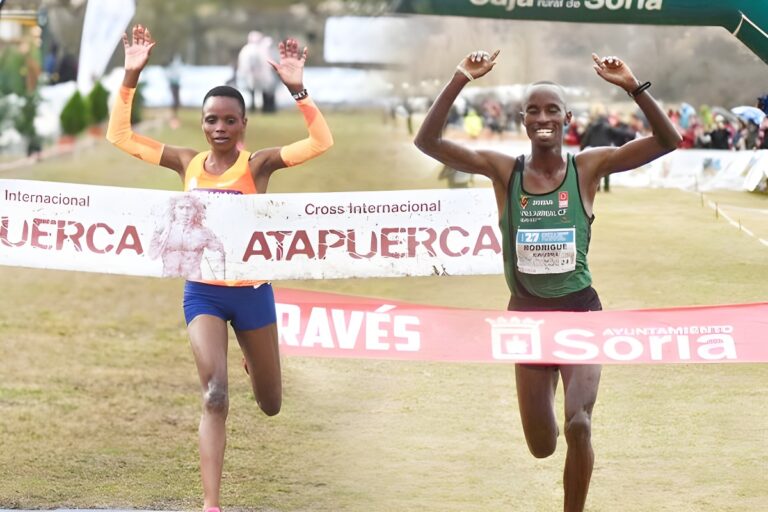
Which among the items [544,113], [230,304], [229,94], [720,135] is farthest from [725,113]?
[230,304]

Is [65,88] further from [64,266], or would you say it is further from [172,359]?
[64,266]

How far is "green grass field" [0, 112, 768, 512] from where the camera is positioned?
6.02 m

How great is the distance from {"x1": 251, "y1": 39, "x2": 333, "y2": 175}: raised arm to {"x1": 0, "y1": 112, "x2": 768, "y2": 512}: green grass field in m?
1.52

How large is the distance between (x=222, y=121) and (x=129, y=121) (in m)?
0.41

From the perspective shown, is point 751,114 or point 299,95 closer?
point 299,95

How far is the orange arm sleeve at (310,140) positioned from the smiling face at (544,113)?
2.66 ft

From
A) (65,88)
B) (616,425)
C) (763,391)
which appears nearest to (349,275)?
(616,425)

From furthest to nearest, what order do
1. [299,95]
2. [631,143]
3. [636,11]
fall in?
[636,11]
[299,95]
[631,143]

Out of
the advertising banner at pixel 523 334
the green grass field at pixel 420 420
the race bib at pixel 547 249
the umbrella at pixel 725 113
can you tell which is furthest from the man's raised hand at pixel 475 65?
the green grass field at pixel 420 420

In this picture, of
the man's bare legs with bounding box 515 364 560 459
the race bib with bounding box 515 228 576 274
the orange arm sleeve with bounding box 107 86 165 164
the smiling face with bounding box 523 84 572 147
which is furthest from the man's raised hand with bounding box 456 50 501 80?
the orange arm sleeve with bounding box 107 86 165 164

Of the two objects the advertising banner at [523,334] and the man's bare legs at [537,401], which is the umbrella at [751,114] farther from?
the man's bare legs at [537,401]

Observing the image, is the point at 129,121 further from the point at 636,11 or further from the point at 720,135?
the point at 720,135

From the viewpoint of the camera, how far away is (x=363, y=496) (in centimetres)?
618

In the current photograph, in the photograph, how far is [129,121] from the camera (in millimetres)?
5113
